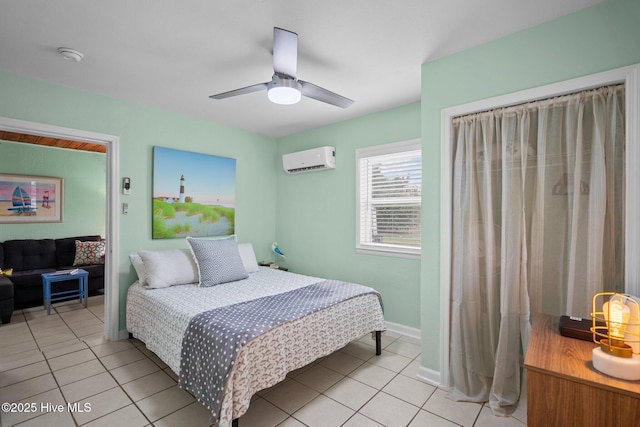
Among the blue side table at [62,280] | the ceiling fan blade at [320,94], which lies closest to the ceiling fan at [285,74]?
the ceiling fan blade at [320,94]

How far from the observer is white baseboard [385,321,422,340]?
326cm

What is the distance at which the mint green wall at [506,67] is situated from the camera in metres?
1.70

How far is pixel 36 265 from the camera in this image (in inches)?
179

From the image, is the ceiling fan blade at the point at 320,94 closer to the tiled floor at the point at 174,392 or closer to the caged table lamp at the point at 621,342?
the caged table lamp at the point at 621,342

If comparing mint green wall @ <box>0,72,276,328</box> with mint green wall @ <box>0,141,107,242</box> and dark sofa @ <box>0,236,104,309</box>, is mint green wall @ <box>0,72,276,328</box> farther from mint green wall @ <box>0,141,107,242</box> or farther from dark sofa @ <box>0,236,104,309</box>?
mint green wall @ <box>0,141,107,242</box>

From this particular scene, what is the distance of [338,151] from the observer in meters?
3.90

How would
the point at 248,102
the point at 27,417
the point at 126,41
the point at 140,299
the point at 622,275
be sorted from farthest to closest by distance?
1. the point at 248,102
2. the point at 140,299
3. the point at 126,41
4. the point at 27,417
5. the point at 622,275

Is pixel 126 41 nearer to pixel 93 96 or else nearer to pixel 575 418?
pixel 93 96

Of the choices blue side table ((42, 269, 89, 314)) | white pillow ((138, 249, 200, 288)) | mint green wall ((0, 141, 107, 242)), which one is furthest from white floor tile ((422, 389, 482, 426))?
mint green wall ((0, 141, 107, 242))

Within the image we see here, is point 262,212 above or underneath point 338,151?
underneath

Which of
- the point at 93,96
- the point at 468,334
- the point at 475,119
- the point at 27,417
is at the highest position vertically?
the point at 93,96

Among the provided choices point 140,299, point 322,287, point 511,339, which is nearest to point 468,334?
point 511,339

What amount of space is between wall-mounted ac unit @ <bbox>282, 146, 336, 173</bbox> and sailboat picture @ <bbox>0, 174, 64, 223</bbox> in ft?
12.9

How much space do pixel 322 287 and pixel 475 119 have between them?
1.93 metres
